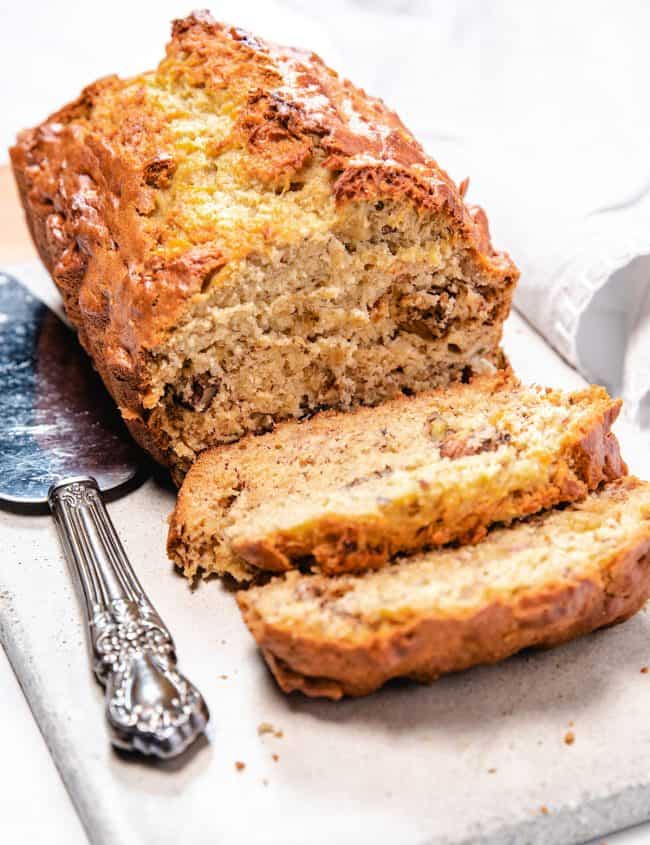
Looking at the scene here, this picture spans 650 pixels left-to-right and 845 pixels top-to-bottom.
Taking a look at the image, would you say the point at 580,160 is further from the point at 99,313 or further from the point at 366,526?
the point at 366,526

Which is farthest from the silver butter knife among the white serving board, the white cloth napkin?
the white cloth napkin

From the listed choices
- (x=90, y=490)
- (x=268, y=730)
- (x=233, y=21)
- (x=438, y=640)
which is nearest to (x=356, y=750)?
(x=268, y=730)

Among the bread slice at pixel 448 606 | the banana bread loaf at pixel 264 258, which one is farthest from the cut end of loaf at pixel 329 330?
the bread slice at pixel 448 606

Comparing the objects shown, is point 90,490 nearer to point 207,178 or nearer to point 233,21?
point 207,178

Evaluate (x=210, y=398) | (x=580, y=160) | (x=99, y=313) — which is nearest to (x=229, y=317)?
(x=210, y=398)

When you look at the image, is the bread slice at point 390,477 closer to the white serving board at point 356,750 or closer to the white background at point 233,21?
the white serving board at point 356,750

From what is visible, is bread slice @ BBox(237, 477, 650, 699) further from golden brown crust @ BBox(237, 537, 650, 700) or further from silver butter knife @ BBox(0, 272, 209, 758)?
silver butter knife @ BBox(0, 272, 209, 758)
